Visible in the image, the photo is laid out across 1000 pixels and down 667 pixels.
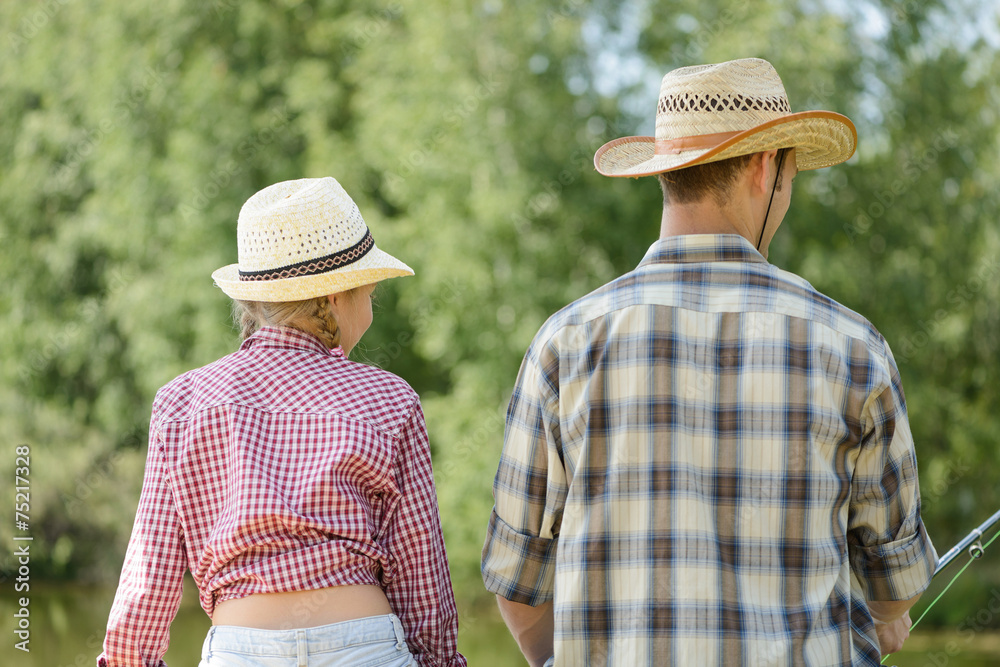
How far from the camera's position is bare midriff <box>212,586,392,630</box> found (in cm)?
161

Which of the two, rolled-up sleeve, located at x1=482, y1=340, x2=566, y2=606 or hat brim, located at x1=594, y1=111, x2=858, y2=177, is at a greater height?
hat brim, located at x1=594, y1=111, x2=858, y2=177

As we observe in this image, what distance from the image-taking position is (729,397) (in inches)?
56.9

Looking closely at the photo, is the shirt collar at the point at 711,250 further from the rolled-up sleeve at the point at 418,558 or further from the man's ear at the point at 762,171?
the rolled-up sleeve at the point at 418,558

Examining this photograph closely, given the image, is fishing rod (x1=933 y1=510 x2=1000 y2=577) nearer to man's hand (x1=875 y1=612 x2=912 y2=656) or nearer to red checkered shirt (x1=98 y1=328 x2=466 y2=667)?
man's hand (x1=875 y1=612 x2=912 y2=656)

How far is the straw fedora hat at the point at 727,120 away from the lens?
1.55 m

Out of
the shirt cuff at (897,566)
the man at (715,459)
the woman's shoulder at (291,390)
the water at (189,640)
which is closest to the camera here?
the man at (715,459)

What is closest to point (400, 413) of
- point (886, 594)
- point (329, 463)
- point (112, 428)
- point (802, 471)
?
point (329, 463)

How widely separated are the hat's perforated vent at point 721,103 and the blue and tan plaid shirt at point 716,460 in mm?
238

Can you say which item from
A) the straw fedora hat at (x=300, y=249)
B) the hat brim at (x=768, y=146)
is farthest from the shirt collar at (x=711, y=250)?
the straw fedora hat at (x=300, y=249)

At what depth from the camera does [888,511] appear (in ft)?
4.96

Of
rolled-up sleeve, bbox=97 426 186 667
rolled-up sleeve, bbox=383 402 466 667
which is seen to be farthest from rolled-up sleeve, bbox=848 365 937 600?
rolled-up sleeve, bbox=97 426 186 667

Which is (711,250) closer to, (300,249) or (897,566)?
(897,566)

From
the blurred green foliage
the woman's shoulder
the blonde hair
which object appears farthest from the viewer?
the blurred green foliage

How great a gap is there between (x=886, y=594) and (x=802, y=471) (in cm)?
29
